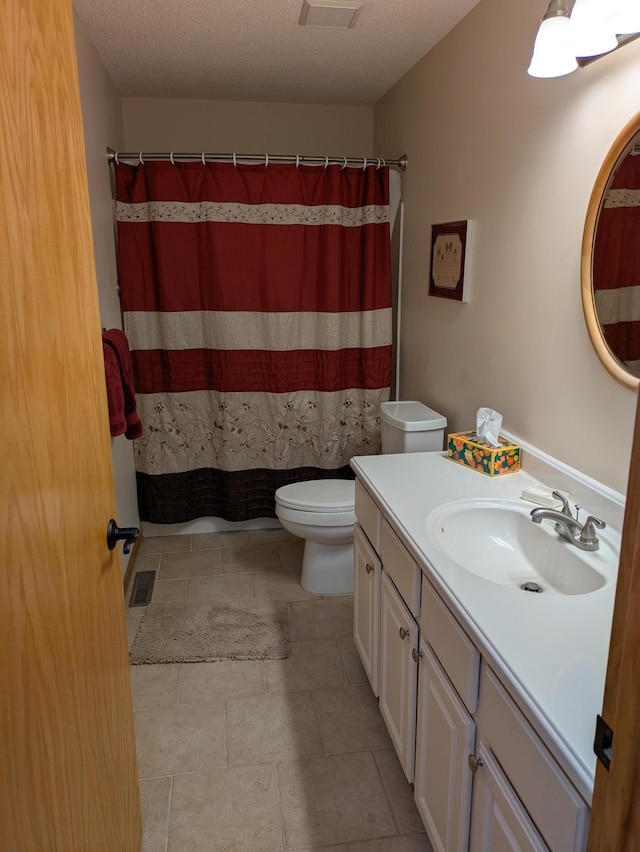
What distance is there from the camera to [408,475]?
2.03m

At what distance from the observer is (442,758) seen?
1444 mm

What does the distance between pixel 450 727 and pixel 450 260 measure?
5.89 feet

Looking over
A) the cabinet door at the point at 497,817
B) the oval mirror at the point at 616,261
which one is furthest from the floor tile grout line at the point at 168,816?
the oval mirror at the point at 616,261

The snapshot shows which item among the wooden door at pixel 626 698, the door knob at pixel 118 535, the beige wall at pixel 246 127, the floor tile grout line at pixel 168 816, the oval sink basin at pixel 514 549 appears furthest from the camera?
the beige wall at pixel 246 127

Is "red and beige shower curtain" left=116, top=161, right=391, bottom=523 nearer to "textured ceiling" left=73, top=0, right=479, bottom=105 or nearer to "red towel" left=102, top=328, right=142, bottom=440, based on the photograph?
"textured ceiling" left=73, top=0, right=479, bottom=105

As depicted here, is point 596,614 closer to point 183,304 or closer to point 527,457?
point 527,457

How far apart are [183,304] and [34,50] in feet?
7.55

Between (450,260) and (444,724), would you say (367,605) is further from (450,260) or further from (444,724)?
(450,260)

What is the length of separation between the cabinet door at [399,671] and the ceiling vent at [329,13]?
1940 millimetres

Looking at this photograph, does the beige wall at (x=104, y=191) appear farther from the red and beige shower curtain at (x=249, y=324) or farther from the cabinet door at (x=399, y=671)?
the cabinet door at (x=399, y=671)

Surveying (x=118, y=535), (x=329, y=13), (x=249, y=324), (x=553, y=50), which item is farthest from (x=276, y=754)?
(x=329, y=13)

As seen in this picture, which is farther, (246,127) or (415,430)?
(246,127)

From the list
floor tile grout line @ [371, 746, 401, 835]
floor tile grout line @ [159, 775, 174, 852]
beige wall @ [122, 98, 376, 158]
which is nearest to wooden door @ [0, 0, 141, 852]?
floor tile grout line @ [159, 775, 174, 852]

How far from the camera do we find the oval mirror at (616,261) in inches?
60.3
